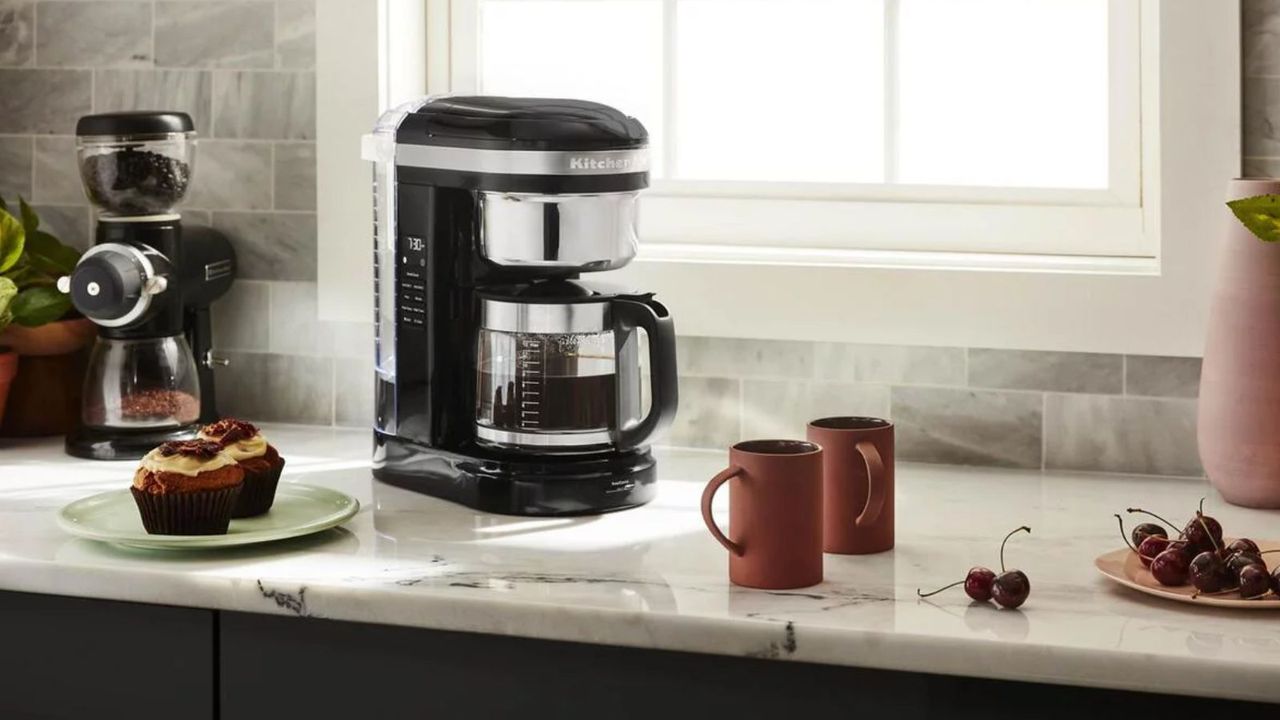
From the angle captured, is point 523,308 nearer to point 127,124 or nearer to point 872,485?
point 872,485

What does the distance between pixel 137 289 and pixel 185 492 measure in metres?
0.47

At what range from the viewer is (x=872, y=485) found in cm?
156

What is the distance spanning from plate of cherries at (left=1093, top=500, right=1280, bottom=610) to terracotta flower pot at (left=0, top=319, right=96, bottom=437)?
1.38m

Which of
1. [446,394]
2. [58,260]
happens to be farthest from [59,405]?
[446,394]

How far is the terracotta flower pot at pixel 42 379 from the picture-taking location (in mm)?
2168

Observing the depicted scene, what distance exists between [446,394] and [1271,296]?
35.5 inches

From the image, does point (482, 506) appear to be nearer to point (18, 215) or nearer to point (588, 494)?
point (588, 494)

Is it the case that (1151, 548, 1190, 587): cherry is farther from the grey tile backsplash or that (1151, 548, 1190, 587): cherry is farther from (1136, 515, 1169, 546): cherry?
the grey tile backsplash

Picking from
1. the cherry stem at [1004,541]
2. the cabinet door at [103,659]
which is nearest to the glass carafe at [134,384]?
the cabinet door at [103,659]

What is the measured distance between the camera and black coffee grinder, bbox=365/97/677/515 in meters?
1.75

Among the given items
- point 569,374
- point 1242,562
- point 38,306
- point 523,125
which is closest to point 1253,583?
point 1242,562

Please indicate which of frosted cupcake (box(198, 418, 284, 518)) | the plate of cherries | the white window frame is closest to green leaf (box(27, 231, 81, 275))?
the white window frame

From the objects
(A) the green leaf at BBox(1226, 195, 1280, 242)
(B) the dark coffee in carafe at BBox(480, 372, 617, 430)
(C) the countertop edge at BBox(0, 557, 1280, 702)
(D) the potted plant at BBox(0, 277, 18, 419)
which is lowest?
(C) the countertop edge at BBox(0, 557, 1280, 702)

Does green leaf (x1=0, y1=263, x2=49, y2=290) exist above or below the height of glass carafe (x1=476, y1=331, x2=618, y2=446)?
above
